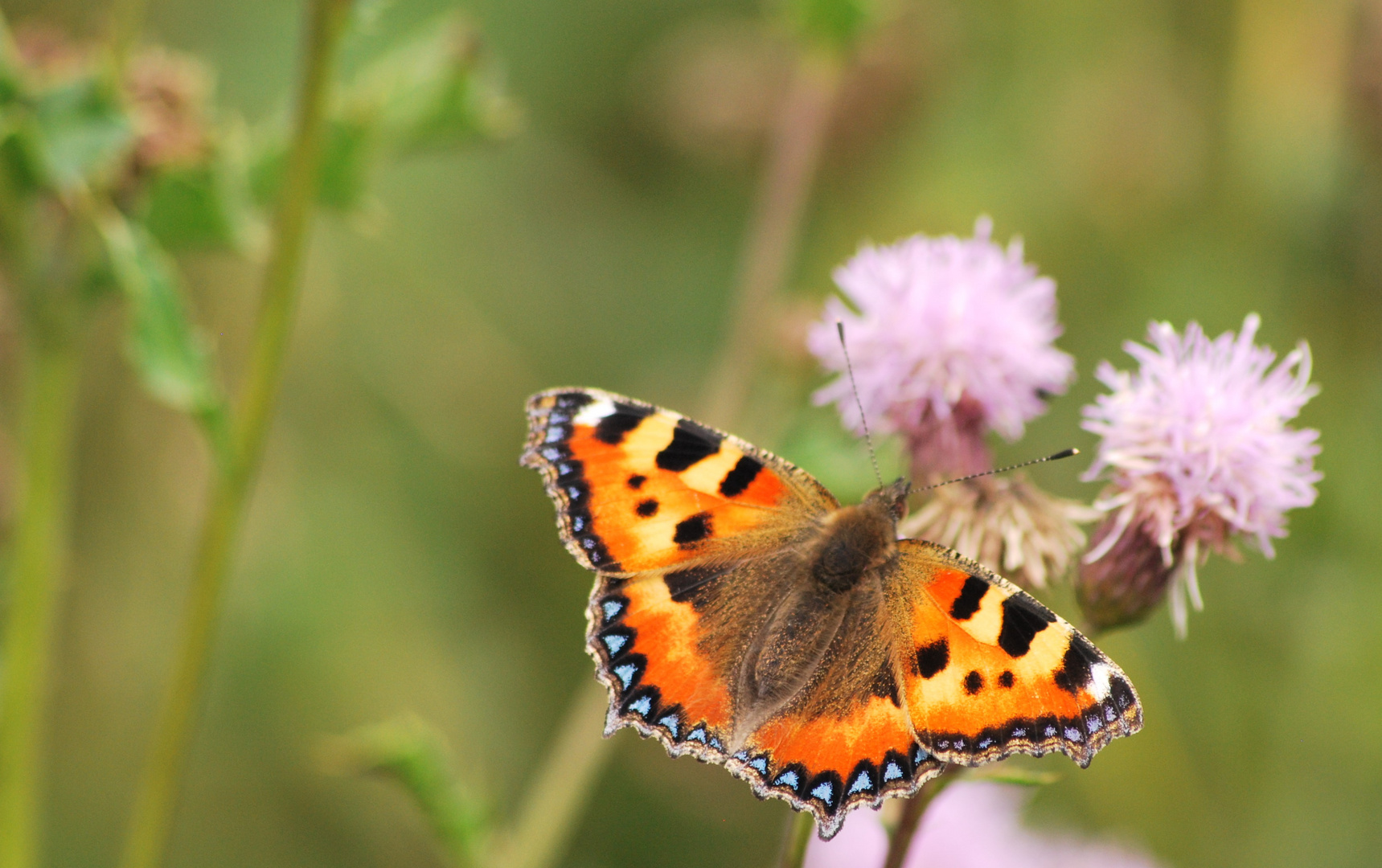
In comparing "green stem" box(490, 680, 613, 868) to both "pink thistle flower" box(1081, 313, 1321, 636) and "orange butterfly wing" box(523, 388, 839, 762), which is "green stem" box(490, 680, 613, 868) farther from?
"pink thistle flower" box(1081, 313, 1321, 636)

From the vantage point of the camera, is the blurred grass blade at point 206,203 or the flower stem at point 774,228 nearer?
the blurred grass blade at point 206,203

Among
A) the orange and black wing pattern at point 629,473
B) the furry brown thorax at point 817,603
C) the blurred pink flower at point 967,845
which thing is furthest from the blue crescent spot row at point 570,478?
the blurred pink flower at point 967,845

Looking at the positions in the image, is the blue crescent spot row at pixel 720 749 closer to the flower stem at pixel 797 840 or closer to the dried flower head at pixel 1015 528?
the flower stem at pixel 797 840

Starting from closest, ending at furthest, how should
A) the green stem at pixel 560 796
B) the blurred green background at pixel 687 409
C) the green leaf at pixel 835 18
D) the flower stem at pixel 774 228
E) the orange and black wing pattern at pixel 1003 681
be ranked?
1. the orange and black wing pattern at pixel 1003 681
2. the green stem at pixel 560 796
3. the green leaf at pixel 835 18
4. the flower stem at pixel 774 228
5. the blurred green background at pixel 687 409

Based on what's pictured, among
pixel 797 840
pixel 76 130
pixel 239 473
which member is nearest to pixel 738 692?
pixel 797 840

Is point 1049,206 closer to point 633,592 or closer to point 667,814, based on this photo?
point 667,814

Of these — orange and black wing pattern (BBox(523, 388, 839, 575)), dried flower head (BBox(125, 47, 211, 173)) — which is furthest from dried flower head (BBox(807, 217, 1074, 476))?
dried flower head (BBox(125, 47, 211, 173))
